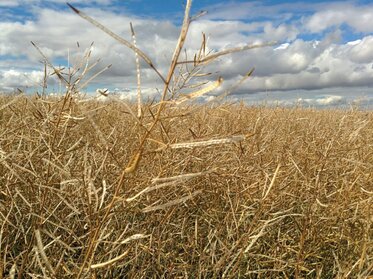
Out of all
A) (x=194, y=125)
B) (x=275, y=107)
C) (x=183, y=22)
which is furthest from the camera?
(x=275, y=107)

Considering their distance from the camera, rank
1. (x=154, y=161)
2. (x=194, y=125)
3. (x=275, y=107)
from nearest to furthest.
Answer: (x=154, y=161)
(x=194, y=125)
(x=275, y=107)

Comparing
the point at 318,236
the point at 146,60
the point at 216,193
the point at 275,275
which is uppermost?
the point at 146,60

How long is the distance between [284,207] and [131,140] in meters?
0.95

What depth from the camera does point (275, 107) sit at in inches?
189

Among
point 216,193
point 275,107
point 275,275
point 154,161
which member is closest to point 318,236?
point 275,275

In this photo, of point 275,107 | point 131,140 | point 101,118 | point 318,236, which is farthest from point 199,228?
point 275,107

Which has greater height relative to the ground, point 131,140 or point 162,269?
point 131,140

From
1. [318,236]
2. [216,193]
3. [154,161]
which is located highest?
[154,161]

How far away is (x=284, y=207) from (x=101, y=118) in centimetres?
232

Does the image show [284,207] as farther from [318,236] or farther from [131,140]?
[131,140]

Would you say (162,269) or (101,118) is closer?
(162,269)

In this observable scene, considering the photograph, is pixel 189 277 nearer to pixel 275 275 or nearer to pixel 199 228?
pixel 199 228

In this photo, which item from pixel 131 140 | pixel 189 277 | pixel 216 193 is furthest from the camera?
pixel 131 140

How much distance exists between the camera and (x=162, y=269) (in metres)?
1.41
